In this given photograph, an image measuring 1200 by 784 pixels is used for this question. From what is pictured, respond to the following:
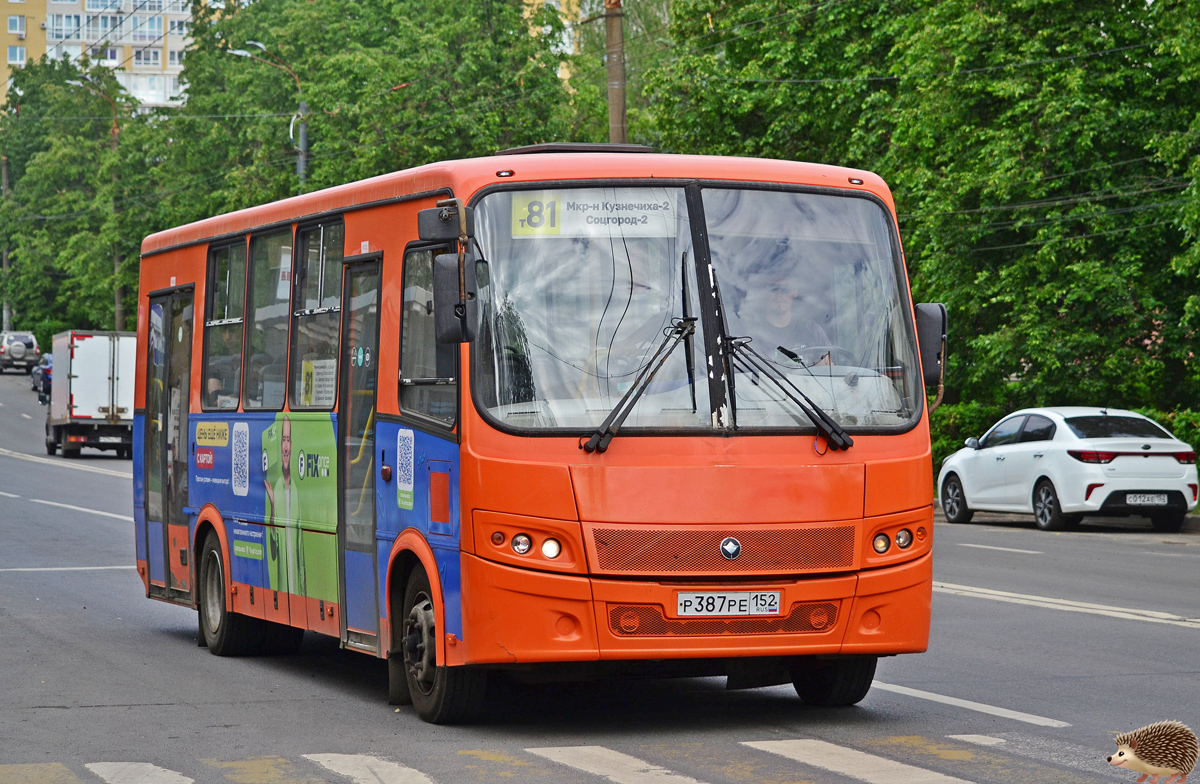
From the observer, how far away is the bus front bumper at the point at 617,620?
26.0 ft

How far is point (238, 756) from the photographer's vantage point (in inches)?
306

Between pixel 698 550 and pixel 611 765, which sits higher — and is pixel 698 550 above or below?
above

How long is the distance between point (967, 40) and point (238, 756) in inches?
1007

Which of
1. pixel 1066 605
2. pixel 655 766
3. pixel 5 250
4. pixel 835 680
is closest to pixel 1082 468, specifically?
pixel 1066 605

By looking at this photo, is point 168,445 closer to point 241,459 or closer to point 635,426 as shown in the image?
point 241,459

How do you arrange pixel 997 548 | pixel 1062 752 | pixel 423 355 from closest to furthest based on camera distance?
pixel 1062 752, pixel 423 355, pixel 997 548

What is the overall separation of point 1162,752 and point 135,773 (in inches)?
157

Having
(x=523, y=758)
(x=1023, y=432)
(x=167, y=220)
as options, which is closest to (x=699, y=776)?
(x=523, y=758)

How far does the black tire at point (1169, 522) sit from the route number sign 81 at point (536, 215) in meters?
16.5

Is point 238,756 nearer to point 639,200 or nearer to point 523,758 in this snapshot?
point 523,758

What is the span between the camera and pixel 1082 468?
74.9 feet

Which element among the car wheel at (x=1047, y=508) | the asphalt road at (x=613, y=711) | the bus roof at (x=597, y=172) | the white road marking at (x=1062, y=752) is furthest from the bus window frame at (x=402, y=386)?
the car wheel at (x=1047, y=508)

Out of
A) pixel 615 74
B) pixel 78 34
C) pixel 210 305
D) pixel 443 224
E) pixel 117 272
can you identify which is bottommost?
pixel 210 305

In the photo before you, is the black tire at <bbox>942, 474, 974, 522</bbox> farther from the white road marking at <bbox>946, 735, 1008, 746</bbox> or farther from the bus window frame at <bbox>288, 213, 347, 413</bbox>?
the white road marking at <bbox>946, 735, 1008, 746</bbox>
